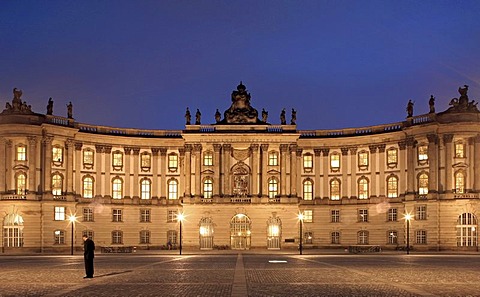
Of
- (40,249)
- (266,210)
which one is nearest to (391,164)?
(266,210)

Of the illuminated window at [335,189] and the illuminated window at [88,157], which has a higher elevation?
the illuminated window at [88,157]

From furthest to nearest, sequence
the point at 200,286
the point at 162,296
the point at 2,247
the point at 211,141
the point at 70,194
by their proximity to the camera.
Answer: the point at 211,141
the point at 70,194
the point at 2,247
the point at 200,286
the point at 162,296

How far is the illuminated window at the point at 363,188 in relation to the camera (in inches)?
3954

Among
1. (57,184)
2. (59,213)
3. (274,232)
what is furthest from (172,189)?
(59,213)

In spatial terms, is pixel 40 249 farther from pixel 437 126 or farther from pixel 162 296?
pixel 162 296

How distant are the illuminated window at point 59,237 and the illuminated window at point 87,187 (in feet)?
23.3

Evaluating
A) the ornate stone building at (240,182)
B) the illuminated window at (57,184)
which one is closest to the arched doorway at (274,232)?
the ornate stone building at (240,182)

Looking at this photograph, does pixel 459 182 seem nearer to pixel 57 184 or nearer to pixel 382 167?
pixel 382 167

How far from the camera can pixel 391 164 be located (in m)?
97.2

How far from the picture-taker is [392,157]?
97438 millimetres

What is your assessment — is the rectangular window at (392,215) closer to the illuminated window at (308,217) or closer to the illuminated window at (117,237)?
the illuminated window at (308,217)

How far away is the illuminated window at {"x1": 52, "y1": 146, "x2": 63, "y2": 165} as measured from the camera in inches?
3660

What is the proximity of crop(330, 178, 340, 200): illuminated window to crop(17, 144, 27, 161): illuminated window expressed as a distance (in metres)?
43.0

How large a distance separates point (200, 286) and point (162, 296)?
457 centimetres
